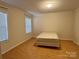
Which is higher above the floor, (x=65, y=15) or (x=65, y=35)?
(x=65, y=15)

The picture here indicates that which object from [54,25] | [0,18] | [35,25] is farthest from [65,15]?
[0,18]

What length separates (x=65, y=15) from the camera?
251 inches

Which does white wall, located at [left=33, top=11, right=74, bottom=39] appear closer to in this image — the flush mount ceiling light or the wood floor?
the flush mount ceiling light

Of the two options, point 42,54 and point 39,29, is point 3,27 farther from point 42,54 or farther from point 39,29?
point 39,29

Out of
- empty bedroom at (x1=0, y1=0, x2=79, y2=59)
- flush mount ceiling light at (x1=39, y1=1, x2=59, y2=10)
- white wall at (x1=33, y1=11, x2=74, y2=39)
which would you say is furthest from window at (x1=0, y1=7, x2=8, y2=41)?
white wall at (x1=33, y1=11, x2=74, y2=39)

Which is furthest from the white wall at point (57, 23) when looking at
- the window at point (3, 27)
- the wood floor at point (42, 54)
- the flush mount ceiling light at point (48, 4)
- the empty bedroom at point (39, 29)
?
the window at point (3, 27)

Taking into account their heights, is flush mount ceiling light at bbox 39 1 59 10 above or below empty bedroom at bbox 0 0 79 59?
above

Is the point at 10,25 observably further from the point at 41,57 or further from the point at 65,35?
the point at 65,35

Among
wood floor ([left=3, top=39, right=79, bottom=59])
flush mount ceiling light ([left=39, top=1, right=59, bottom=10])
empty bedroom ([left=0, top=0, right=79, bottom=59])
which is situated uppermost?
flush mount ceiling light ([left=39, top=1, right=59, bottom=10])

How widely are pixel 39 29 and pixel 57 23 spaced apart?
5.32ft

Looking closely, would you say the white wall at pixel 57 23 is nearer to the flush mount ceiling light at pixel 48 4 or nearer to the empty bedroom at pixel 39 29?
the empty bedroom at pixel 39 29

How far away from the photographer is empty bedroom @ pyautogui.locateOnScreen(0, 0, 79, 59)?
3408mm

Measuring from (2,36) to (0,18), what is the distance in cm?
73

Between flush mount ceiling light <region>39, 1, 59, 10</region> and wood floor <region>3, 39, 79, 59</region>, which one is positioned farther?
flush mount ceiling light <region>39, 1, 59, 10</region>
